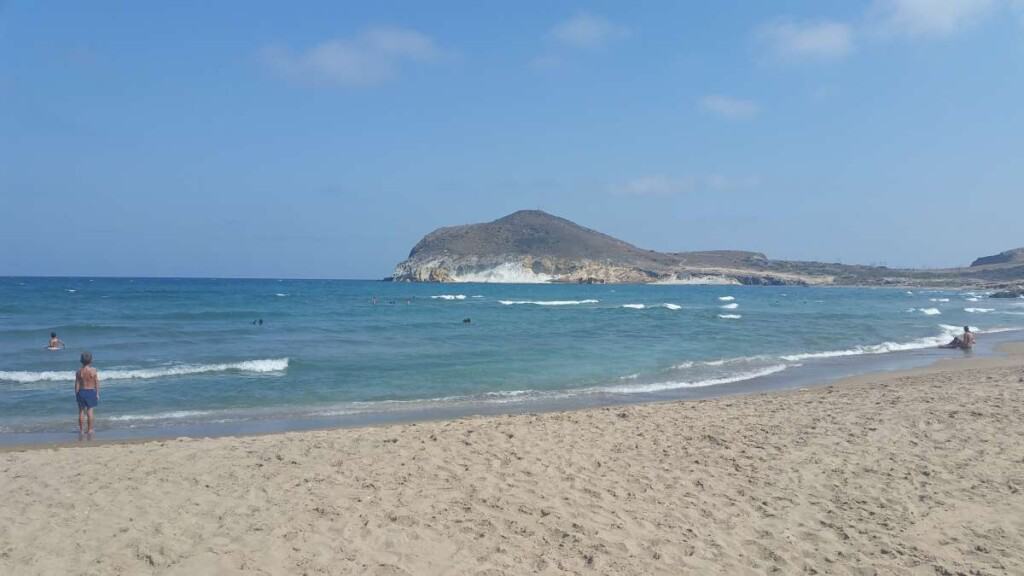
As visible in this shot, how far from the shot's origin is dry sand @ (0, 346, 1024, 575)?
16.4 feet

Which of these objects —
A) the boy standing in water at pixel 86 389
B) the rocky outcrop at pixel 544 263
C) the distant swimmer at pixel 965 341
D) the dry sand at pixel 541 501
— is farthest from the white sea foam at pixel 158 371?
the rocky outcrop at pixel 544 263

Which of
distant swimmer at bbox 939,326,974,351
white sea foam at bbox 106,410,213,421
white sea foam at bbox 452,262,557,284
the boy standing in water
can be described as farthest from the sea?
white sea foam at bbox 452,262,557,284

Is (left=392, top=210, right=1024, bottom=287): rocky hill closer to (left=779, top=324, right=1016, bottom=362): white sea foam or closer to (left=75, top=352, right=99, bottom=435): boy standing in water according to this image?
(left=779, top=324, right=1016, bottom=362): white sea foam

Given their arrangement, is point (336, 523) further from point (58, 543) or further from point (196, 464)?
point (196, 464)

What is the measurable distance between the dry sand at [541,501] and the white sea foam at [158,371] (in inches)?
317

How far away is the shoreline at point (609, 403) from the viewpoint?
10062mm

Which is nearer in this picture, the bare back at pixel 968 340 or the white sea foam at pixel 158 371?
the white sea foam at pixel 158 371

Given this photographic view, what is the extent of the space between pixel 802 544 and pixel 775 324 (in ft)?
102

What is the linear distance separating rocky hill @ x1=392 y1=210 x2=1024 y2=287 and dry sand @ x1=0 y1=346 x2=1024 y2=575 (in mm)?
120948

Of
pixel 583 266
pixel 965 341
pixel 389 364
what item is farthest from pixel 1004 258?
pixel 389 364

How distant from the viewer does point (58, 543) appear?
5363 millimetres

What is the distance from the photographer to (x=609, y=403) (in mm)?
13250

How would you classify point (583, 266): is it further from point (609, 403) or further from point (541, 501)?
point (541, 501)

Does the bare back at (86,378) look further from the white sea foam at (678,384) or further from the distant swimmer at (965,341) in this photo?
the distant swimmer at (965,341)
